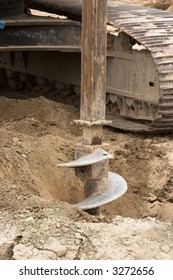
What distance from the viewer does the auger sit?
6699 mm

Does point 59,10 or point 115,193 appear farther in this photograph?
point 59,10

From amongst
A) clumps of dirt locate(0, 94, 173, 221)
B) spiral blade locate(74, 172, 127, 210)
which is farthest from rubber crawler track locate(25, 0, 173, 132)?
spiral blade locate(74, 172, 127, 210)

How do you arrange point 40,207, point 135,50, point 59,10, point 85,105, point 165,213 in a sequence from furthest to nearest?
point 59,10
point 135,50
point 165,213
point 85,105
point 40,207

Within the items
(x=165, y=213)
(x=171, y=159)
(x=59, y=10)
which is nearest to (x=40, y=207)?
(x=165, y=213)

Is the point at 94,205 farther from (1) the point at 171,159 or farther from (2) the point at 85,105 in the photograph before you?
(1) the point at 171,159

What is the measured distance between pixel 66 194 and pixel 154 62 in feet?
6.08

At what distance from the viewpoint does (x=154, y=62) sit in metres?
8.76

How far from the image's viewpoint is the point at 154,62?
8758mm

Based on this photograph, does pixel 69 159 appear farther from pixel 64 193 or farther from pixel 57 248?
pixel 57 248

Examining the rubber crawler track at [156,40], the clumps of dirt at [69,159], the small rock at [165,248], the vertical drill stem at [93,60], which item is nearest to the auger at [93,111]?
the vertical drill stem at [93,60]

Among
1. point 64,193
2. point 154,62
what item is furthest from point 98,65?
point 154,62

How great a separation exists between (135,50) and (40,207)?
3.77 metres

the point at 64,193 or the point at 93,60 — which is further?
the point at 64,193

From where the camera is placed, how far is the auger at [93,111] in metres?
6.70
